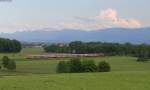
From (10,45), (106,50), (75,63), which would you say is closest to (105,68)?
(75,63)

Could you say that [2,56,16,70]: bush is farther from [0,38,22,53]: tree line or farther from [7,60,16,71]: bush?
[0,38,22,53]: tree line

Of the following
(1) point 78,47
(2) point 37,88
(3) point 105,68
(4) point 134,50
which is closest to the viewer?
(2) point 37,88

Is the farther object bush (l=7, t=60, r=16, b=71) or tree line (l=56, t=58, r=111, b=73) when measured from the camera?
bush (l=7, t=60, r=16, b=71)

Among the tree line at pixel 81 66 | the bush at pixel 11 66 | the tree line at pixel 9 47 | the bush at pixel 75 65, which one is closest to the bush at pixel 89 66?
the tree line at pixel 81 66

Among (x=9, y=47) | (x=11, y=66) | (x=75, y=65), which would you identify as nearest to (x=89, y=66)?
(x=75, y=65)

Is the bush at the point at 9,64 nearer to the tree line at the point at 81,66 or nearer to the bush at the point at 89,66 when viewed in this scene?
the tree line at the point at 81,66

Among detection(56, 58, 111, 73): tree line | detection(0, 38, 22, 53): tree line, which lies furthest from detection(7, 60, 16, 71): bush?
detection(0, 38, 22, 53): tree line

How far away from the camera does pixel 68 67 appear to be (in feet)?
224

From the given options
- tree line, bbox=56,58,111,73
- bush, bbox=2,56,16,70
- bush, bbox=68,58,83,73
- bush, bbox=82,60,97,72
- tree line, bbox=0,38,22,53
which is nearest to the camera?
bush, bbox=82,60,97,72

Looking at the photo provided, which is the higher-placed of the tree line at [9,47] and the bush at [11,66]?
the tree line at [9,47]

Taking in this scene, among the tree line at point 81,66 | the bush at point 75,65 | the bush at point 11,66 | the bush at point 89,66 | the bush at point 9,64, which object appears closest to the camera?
the bush at point 89,66

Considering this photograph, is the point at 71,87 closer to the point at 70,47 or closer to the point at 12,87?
the point at 12,87

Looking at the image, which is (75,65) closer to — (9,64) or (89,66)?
(89,66)

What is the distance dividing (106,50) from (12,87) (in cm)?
10810
